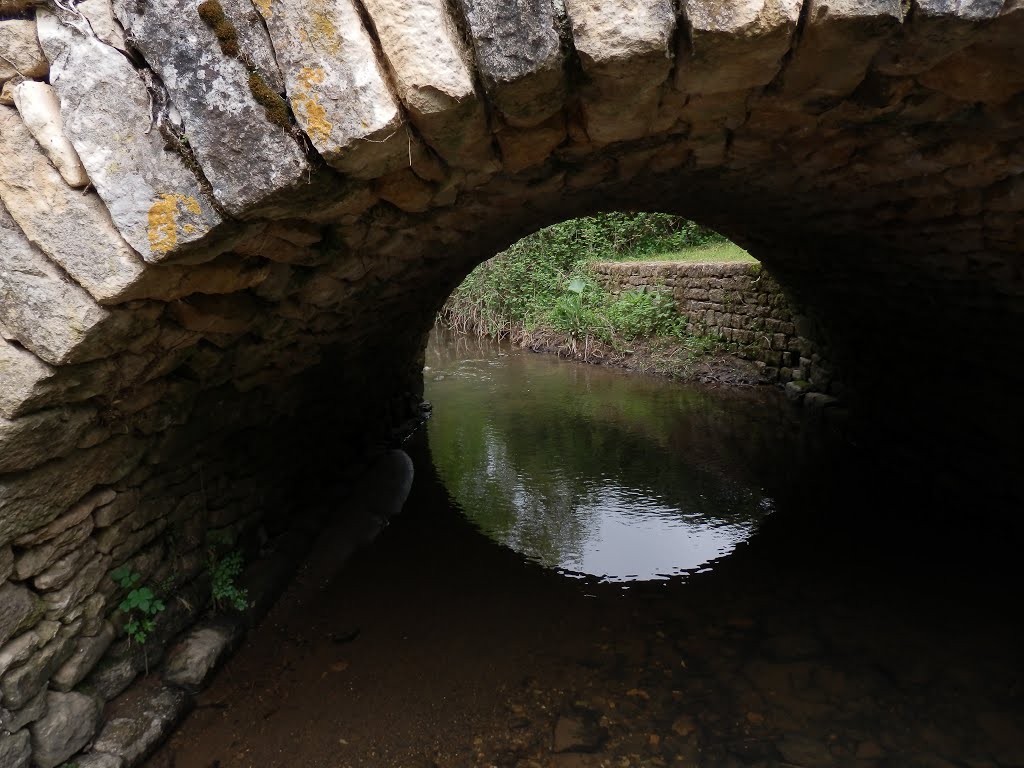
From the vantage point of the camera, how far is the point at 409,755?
2393 mm

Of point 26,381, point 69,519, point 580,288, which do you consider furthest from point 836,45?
point 580,288

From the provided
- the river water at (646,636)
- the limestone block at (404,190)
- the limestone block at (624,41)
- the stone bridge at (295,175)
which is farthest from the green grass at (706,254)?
the limestone block at (624,41)

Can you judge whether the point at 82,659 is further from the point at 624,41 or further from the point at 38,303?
the point at 624,41

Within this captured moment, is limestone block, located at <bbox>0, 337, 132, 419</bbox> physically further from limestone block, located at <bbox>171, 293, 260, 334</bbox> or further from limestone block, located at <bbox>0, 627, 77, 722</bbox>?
limestone block, located at <bbox>0, 627, 77, 722</bbox>

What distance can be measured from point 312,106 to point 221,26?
0.29 metres

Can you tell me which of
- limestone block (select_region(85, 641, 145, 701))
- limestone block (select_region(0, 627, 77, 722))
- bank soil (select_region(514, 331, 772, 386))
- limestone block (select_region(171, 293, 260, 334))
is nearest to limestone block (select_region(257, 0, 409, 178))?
limestone block (select_region(171, 293, 260, 334))

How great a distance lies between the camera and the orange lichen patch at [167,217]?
1.70 m

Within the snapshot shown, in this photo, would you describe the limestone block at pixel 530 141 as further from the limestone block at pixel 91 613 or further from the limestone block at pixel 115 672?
the limestone block at pixel 115 672

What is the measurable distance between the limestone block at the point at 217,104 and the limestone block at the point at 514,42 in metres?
0.52

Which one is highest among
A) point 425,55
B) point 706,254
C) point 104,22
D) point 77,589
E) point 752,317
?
point 104,22

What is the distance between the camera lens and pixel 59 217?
172 cm

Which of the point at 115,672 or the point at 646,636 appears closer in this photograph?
the point at 115,672

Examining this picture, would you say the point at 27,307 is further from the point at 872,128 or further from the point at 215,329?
the point at 872,128

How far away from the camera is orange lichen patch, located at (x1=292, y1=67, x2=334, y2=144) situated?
1.62 metres
